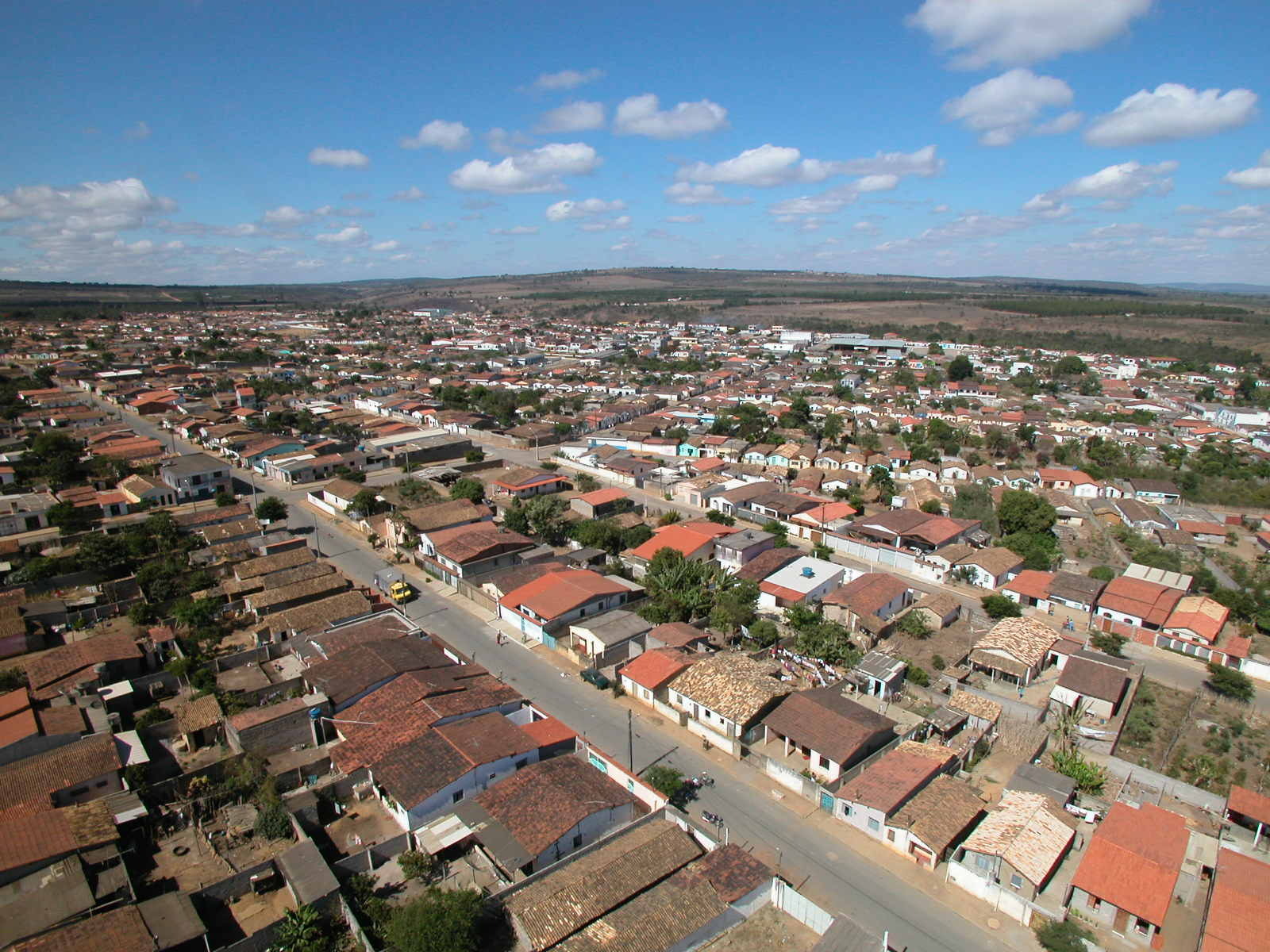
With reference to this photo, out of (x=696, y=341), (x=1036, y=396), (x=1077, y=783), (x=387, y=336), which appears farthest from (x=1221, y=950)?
(x=387, y=336)

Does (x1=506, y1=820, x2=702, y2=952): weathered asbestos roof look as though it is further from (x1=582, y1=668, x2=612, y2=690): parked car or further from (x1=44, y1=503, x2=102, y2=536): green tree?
(x1=44, y1=503, x2=102, y2=536): green tree

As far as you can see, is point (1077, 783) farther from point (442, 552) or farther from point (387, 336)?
point (387, 336)

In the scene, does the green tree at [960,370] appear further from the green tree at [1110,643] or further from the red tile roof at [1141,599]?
the green tree at [1110,643]

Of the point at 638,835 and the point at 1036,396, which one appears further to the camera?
the point at 1036,396

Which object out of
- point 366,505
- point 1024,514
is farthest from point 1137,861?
point 366,505

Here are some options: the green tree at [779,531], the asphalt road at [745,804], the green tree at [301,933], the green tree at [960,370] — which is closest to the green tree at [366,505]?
the asphalt road at [745,804]
